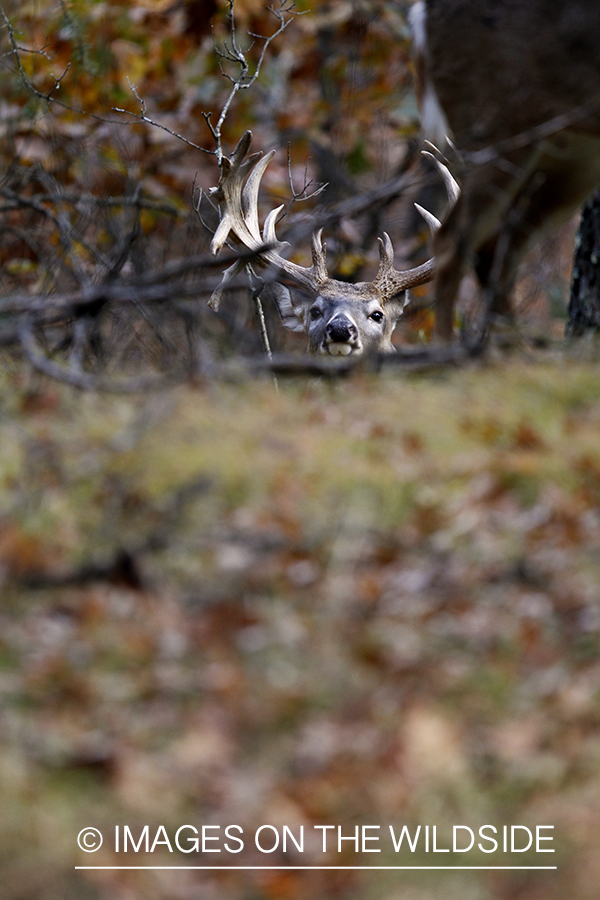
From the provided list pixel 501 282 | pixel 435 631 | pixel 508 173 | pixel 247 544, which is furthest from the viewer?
pixel 501 282

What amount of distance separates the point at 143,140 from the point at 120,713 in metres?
8.20

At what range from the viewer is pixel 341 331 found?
5.91m

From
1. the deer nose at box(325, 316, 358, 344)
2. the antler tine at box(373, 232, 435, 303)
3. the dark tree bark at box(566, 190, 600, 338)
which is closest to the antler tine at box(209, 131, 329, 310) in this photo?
the antler tine at box(373, 232, 435, 303)

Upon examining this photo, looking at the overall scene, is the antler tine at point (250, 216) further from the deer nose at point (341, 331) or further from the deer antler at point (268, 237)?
the deer nose at point (341, 331)

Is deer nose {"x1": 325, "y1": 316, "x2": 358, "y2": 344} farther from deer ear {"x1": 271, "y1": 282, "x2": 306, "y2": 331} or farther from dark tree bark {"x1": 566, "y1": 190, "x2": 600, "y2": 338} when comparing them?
dark tree bark {"x1": 566, "y1": 190, "x2": 600, "y2": 338}

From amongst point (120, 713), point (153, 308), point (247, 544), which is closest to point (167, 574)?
point (247, 544)

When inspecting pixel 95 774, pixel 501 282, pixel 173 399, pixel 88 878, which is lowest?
pixel 88 878

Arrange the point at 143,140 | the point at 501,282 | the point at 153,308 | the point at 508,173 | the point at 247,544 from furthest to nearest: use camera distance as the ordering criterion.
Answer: the point at 143,140, the point at 501,282, the point at 508,173, the point at 153,308, the point at 247,544

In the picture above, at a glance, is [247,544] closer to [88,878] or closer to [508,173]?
[88,878]

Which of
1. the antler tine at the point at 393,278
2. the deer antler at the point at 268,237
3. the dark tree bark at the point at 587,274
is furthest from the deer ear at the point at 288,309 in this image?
the dark tree bark at the point at 587,274

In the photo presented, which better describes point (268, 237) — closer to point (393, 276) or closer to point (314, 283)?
point (314, 283)

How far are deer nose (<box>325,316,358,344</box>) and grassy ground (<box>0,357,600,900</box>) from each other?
154cm

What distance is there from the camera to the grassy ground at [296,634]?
8.71 ft

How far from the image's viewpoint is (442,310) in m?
5.53
